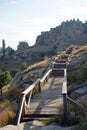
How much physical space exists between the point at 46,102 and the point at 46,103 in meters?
0.21

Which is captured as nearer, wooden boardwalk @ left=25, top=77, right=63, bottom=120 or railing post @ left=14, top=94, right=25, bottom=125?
railing post @ left=14, top=94, right=25, bottom=125

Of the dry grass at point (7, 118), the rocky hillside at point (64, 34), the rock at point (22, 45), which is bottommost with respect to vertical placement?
the dry grass at point (7, 118)

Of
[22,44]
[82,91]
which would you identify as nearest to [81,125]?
[82,91]

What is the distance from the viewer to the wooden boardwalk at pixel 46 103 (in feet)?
42.8

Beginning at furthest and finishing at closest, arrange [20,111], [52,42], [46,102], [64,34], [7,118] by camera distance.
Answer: [64,34] < [52,42] < [46,102] < [20,111] < [7,118]

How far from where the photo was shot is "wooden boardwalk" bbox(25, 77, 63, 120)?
13.0 m

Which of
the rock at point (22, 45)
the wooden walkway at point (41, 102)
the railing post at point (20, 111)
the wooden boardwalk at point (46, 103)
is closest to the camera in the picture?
the railing post at point (20, 111)

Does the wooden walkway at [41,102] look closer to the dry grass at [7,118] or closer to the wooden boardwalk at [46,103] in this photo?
the wooden boardwalk at [46,103]

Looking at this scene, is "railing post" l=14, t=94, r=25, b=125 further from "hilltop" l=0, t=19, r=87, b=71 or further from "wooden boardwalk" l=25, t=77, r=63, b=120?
"hilltop" l=0, t=19, r=87, b=71

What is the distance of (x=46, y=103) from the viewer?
1472 cm

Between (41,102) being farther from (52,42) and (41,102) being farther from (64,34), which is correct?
(64,34)

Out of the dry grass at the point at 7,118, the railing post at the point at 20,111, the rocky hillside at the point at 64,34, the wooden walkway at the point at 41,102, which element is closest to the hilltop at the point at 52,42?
the rocky hillside at the point at 64,34

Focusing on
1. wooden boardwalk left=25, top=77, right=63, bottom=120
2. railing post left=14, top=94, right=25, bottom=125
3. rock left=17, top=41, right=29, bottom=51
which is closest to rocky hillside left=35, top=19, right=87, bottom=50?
rock left=17, top=41, right=29, bottom=51

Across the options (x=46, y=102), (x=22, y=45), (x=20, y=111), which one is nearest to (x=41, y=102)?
(x=46, y=102)
